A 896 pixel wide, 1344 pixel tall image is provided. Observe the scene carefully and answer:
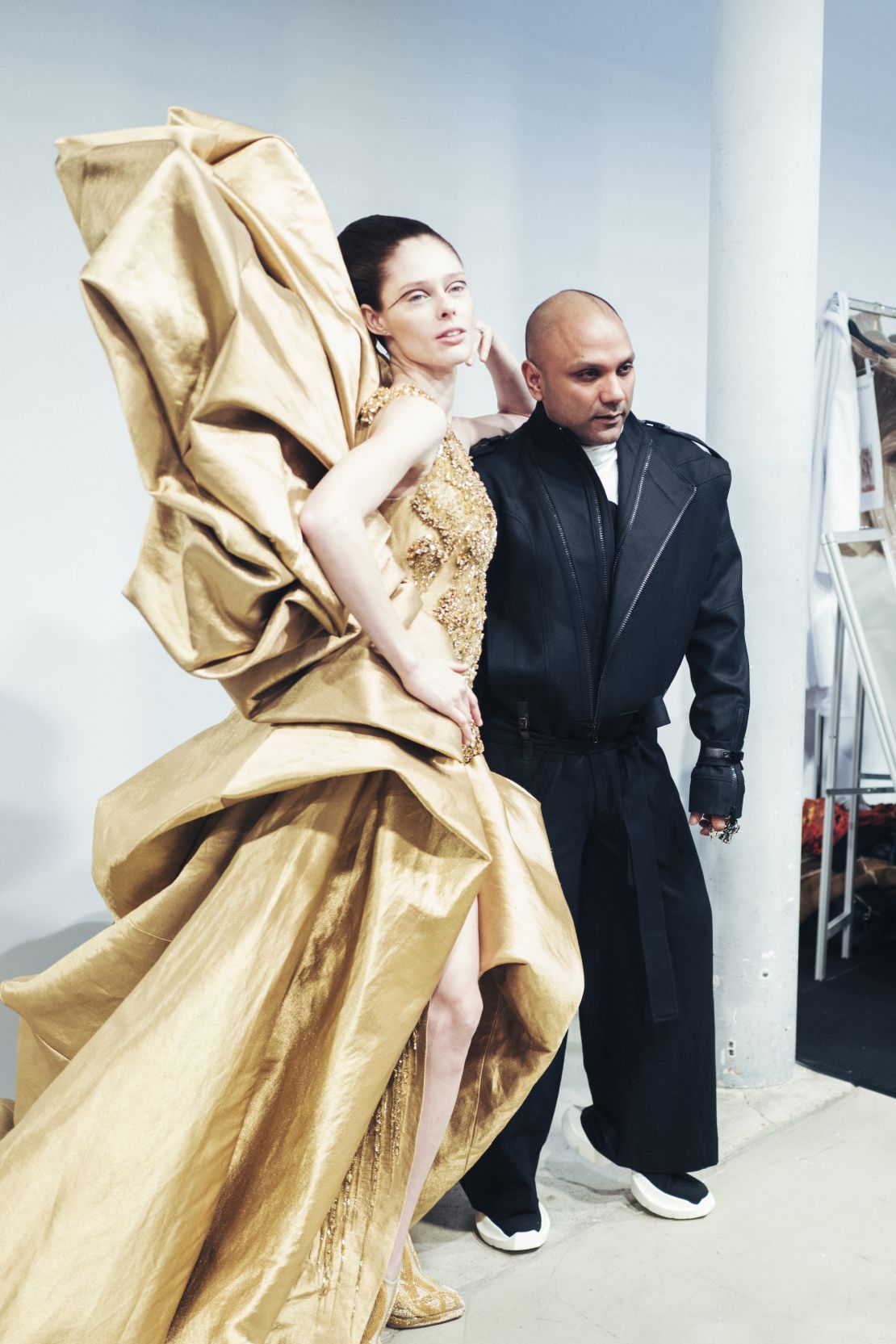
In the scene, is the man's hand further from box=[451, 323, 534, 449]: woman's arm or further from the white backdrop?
box=[451, 323, 534, 449]: woman's arm

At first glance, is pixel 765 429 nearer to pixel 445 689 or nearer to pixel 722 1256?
pixel 445 689

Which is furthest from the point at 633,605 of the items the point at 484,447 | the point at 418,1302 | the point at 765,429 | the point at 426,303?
the point at 418,1302

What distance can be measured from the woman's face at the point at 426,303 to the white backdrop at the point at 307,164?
927mm

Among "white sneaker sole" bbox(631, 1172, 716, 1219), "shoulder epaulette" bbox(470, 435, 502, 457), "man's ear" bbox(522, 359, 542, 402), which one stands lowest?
"white sneaker sole" bbox(631, 1172, 716, 1219)

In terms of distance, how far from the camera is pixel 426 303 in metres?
1.86

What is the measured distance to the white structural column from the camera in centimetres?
266

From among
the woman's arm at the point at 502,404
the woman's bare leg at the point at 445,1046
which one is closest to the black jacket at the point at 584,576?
the woman's arm at the point at 502,404

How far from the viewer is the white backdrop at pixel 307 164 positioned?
2.46 meters

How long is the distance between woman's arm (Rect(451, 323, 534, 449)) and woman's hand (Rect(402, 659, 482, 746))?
2.33ft

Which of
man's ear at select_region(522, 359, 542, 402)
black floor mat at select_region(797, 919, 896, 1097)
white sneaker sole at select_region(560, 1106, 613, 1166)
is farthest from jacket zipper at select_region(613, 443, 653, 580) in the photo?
black floor mat at select_region(797, 919, 896, 1097)

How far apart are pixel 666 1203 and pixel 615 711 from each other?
0.92 metres

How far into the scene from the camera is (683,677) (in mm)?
3854

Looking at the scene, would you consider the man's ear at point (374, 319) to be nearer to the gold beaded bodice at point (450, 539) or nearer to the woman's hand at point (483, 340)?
the gold beaded bodice at point (450, 539)

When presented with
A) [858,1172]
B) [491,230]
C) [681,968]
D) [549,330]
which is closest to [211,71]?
[491,230]
